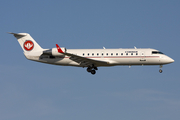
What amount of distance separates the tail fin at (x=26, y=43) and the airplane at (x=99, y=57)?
0.93 m

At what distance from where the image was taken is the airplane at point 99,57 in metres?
42.3

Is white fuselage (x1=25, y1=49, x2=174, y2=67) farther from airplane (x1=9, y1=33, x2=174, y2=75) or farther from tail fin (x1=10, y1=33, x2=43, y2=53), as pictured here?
tail fin (x1=10, y1=33, x2=43, y2=53)

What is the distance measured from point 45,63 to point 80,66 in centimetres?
527

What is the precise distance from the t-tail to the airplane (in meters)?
0.37

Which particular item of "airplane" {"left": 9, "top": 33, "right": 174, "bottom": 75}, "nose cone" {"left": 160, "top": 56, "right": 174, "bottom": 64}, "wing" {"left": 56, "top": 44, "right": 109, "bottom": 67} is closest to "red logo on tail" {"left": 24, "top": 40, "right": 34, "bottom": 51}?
"airplane" {"left": 9, "top": 33, "right": 174, "bottom": 75}

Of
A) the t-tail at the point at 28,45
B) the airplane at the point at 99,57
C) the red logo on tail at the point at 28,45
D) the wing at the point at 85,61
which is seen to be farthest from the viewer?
the red logo on tail at the point at 28,45

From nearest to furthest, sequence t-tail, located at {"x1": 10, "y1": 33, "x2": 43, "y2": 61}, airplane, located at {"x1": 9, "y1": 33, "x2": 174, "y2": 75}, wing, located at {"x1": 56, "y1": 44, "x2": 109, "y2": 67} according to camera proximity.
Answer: wing, located at {"x1": 56, "y1": 44, "x2": 109, "y2": 67} → airplane, located at {"x1": 9, "y1": 33, "x2": 174, "y2": 75} → t-tail, located at {"x1": 10, "y1": 33, "x2": 43, "y2": 61}

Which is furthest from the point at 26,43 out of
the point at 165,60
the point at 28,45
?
the point at 165,60

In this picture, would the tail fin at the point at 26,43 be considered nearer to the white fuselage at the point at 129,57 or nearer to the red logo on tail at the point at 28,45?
the red logo on tail at the point at 28,45

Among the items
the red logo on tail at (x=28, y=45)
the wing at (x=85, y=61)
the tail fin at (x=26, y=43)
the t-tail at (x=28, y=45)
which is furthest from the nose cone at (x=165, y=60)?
the red logo on tail at (x=28, y=45)

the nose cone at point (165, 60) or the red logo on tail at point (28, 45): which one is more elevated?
the red logo on tail at point (28, 45)

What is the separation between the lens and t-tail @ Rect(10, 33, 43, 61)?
45.8 meters

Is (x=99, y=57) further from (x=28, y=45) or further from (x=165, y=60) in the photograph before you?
(x=28, y=45)

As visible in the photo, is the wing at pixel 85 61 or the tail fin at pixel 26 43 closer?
the wing at pixel 85 61
